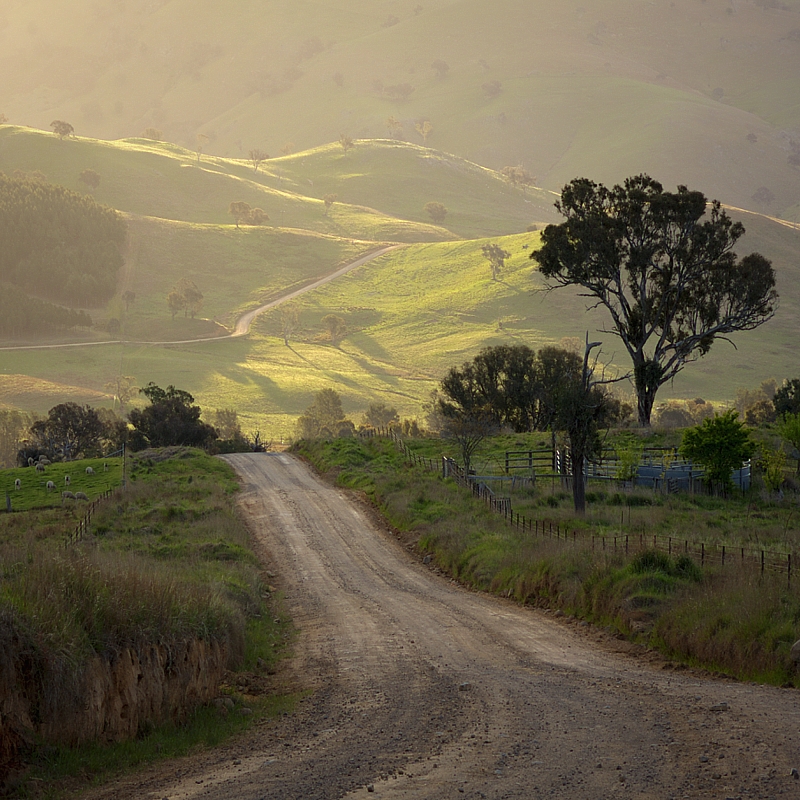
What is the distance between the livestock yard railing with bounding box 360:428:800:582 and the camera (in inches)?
744

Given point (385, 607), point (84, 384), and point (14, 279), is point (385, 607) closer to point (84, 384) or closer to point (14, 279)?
point (84, 384)

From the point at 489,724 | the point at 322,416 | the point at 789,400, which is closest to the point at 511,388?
the point at 789,400

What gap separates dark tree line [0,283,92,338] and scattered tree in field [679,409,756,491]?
4909 inches

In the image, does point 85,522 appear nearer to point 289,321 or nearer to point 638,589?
point 638,589

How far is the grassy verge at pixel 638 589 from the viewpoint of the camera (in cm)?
1481

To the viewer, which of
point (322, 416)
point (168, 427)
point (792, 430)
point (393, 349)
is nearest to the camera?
point (792, 430)

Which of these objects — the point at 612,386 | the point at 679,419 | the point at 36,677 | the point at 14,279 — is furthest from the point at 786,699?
the point at 14,279

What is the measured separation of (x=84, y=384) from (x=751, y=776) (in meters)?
113

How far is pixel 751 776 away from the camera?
379 inches

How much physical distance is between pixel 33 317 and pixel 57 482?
106214mm

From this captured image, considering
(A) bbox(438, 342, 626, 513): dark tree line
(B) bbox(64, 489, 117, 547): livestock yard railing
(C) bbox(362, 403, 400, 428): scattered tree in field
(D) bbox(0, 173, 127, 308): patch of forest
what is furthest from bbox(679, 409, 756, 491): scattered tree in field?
(D) bbox(0, 173, 127, 308): patch of forest

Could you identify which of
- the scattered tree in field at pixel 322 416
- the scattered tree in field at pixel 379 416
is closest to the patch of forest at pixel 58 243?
the scattered tree in field at pixel 322 416

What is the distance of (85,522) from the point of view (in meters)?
33.6

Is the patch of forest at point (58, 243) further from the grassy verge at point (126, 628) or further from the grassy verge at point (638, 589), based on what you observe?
the grassy verge at point (126, 628)
